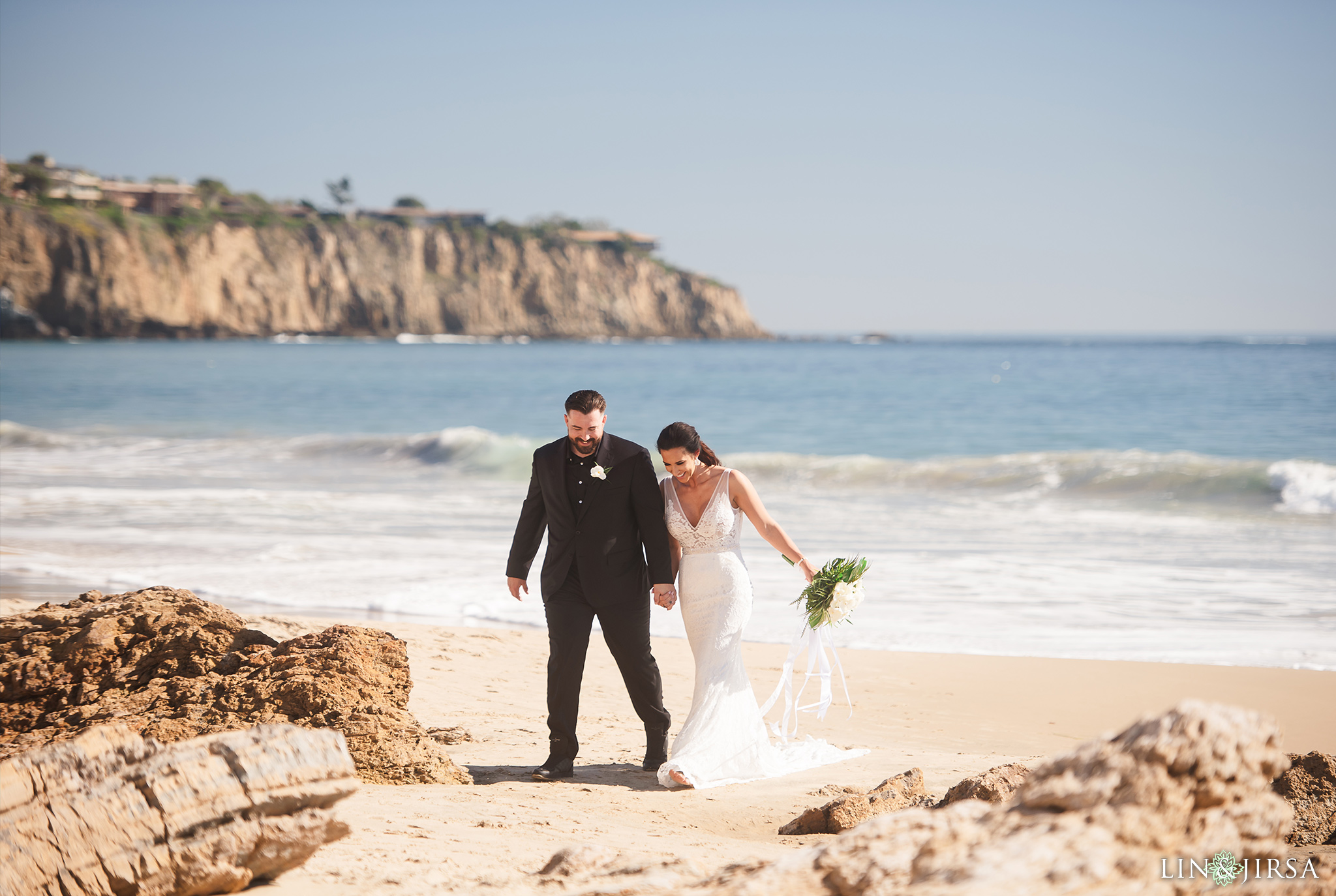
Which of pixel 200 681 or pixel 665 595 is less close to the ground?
pixel 665 595

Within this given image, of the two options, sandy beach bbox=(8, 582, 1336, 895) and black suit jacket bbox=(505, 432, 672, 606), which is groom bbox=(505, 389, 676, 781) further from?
sandy beach bbox=(8, 582, 1336, 895)

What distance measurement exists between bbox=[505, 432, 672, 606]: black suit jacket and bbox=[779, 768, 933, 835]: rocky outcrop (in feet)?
4.73

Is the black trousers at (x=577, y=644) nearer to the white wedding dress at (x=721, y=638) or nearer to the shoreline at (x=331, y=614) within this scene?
the white wedding dress at (x=721, y=638)

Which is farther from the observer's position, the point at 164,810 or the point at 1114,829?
the point at 164,810

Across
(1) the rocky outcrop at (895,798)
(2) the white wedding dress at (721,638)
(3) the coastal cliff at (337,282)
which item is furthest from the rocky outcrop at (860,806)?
(3) the coastal cliff at (337,282)

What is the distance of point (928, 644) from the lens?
793 centimetres

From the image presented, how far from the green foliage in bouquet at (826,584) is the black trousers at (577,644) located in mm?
918

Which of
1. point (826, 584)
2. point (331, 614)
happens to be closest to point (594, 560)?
point (826, 584)

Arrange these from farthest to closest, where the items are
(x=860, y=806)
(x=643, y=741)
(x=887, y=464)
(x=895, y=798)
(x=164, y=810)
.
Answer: (x=887, y=464) < (x=643, y=741) < (x=895, y=798) < (x=860, y=806) < (x=164, y=810)

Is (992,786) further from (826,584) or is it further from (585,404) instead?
(585,404)

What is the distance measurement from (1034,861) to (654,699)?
3.22 meters

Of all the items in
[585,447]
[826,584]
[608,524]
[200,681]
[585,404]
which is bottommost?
[200,681]

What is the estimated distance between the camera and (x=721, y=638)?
5.14 metres

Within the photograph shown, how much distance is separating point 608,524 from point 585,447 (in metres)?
0.41
